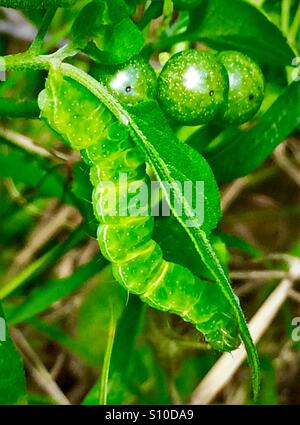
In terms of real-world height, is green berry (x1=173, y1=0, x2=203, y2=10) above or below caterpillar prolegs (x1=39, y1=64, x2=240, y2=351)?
above

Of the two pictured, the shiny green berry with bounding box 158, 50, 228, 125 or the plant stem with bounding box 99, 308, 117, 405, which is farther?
the plant stem with bounding box 99, 308, 117, 405

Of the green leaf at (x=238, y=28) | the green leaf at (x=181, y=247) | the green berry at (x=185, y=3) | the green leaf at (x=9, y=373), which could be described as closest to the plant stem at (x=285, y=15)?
the green leaf at (x=238, y=28)

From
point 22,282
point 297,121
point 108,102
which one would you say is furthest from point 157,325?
point 108,102

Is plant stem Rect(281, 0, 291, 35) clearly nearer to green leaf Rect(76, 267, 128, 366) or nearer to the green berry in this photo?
the green berry

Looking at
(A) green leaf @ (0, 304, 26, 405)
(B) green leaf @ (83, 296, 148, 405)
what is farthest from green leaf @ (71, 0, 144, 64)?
(B) green leaf @ (83, 296, 148, 405)

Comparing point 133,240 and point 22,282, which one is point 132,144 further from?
point 22,282

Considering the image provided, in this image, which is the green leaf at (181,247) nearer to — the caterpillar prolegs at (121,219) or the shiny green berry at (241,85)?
the caterpillar prolegs at (121,219)

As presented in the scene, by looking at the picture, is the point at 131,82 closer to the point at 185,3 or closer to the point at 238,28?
the point at 185,3
